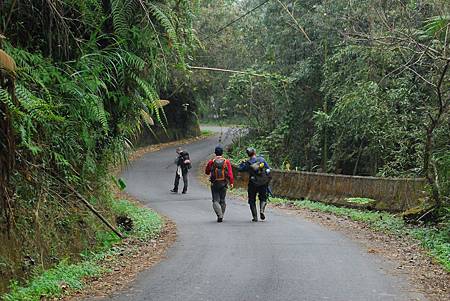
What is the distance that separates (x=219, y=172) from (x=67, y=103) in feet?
18.5

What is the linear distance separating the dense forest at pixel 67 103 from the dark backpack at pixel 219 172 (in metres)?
2.59

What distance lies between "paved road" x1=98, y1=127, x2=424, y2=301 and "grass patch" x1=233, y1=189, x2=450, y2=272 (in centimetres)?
136

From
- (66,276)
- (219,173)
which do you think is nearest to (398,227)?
(219,173)

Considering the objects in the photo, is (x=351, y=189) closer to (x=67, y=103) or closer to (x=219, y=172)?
(x=219, y=172)

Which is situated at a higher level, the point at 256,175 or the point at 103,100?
the point at 103,100

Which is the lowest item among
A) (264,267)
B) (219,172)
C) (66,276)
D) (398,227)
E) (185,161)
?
(398,227)

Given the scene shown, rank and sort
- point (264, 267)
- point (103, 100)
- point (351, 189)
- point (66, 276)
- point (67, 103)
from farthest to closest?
point (351, 189)
point (103, 100)
point (67, 103)
point (264, 267)
point (66, 276)

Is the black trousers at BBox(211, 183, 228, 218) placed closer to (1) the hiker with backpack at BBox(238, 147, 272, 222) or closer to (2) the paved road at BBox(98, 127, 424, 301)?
(2) the paved road at BBox(98, 127, 424, 301)

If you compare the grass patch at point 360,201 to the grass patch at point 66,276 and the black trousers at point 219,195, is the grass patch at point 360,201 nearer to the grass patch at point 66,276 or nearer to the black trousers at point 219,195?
the black trousers at point 219,195

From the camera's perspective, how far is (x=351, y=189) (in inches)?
777

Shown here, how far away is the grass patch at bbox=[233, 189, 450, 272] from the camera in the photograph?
1123cm

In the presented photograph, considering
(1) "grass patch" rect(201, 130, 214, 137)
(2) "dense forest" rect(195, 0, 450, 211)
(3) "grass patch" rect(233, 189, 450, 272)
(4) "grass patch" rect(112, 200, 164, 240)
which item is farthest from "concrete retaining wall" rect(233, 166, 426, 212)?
(1) "grass patch" rect(201, 130, 214, 137)

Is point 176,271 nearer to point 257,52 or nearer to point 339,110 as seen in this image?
point 339,110

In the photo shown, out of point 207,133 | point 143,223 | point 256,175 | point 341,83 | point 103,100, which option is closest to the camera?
point 103,100
